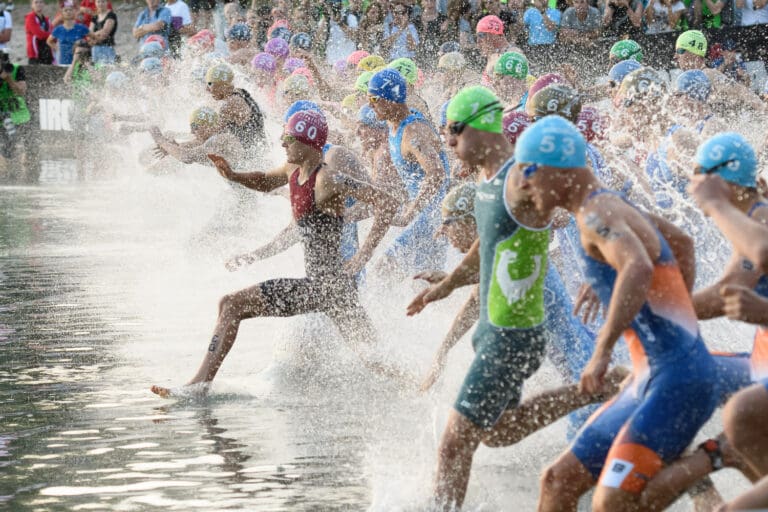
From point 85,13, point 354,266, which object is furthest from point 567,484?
point 85,13

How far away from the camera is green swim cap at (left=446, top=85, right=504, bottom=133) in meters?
5.96

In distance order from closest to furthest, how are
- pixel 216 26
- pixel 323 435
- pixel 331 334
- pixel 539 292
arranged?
pixel 539 292 < pixel 323 435 < pixel 331 334 < pixel 216 26

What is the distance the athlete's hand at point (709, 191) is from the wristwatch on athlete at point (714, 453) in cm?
82

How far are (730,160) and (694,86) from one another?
16.8ft

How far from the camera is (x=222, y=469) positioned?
6.51m

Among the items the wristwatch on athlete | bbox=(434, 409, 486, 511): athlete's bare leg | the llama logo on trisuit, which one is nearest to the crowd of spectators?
the llama logo on trisuit

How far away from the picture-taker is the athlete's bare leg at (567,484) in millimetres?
4699

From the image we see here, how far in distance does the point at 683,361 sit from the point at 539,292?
1.03 meters

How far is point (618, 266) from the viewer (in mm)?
4496

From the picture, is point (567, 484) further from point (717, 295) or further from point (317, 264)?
point (317, 264)

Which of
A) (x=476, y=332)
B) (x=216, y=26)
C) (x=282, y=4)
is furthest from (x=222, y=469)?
(x=216, y=26)

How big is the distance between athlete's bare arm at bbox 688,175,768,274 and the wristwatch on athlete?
2.12ft

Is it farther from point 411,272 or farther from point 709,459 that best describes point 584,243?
point 411,272

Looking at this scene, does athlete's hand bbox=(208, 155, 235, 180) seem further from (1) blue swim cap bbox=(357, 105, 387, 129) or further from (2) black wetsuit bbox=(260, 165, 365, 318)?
(1) blue swim cap bbox=(357, 105, 387, 129)
